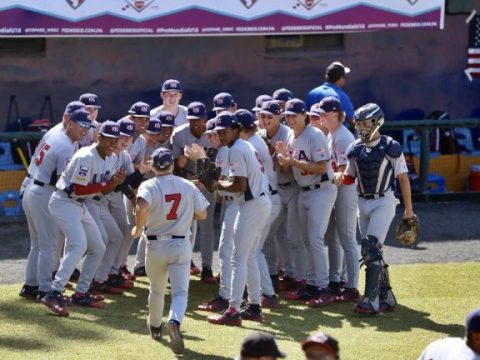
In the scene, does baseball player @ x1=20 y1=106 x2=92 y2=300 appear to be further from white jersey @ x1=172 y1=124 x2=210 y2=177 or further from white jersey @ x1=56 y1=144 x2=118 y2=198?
white jersey @ x1=172 y1=124 x2=210 y2=177

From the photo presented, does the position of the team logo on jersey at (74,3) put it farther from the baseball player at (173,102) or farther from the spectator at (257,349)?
the spectator at (257,349)

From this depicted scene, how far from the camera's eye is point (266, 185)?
36.4 ft

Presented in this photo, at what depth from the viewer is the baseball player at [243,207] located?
10797 millimetres

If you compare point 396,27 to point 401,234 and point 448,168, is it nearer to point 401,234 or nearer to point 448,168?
point 448,168

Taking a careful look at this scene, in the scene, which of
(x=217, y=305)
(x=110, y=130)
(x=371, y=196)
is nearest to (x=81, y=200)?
(x=110, y=130)

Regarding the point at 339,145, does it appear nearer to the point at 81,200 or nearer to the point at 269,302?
the point at 269,302

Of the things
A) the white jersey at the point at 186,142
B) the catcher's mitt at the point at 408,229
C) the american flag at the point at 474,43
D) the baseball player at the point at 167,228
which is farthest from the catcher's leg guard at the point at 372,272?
the american flag at the point at 474,43

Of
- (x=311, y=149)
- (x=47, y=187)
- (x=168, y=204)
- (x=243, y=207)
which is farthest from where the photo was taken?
(x=311, y=149)

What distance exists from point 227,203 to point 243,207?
437 mm

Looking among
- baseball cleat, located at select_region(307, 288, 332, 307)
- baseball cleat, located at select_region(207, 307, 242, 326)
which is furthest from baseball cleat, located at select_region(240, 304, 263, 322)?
baseball cleat, located at select_region(307, 288, 332, 307)

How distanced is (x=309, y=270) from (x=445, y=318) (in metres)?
1.38

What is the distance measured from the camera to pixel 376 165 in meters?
11.4

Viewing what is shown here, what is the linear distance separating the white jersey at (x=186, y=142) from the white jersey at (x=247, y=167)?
1482 mm

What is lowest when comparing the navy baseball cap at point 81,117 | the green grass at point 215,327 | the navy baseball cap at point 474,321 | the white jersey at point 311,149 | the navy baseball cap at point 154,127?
the green grass at point 215,327
